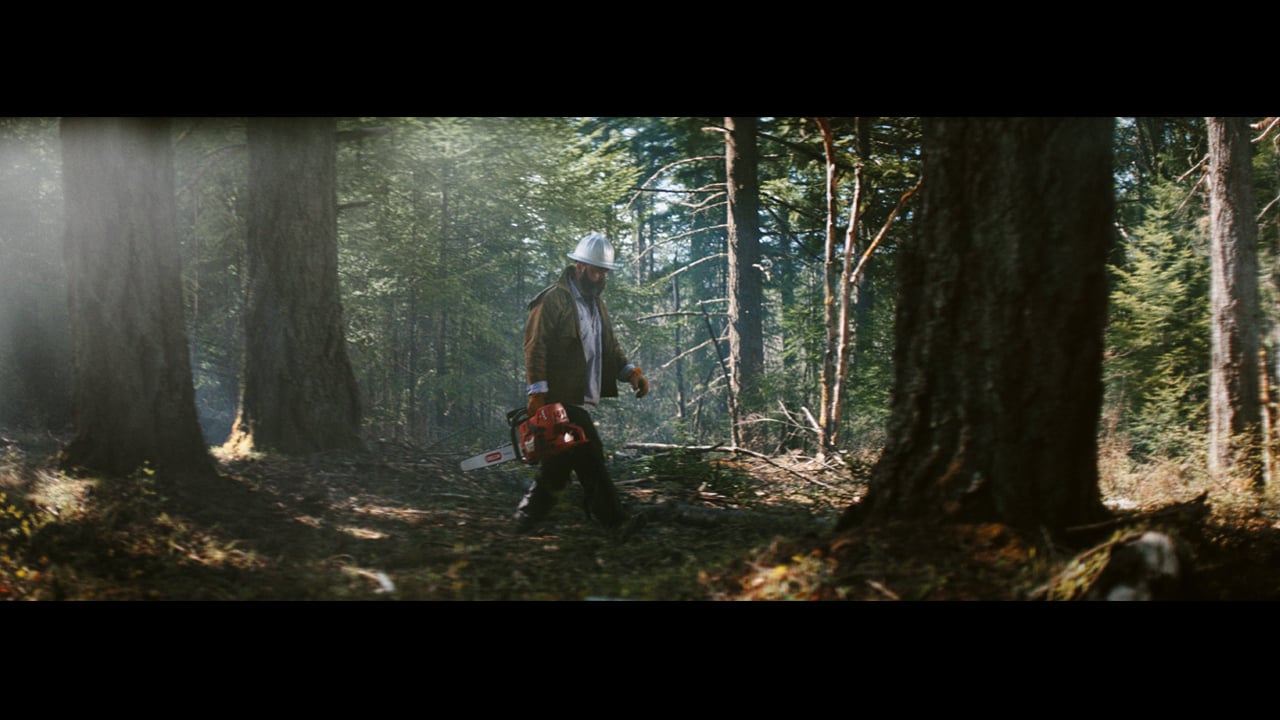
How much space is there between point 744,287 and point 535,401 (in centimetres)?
381

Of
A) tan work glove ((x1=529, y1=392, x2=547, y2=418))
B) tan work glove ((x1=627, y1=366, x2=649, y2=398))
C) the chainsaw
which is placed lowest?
the chainsaw

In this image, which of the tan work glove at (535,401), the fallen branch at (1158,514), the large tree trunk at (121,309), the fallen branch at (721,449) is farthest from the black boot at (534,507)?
the fallen branch at (1158,514)

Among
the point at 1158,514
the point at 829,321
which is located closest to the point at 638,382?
the point at 829,321

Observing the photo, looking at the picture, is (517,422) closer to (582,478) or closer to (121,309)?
(582,478)

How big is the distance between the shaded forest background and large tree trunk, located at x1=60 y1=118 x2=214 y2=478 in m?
0.26

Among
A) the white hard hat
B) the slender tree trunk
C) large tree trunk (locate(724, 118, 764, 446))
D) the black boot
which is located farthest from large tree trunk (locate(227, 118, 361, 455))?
the slender tree trunk

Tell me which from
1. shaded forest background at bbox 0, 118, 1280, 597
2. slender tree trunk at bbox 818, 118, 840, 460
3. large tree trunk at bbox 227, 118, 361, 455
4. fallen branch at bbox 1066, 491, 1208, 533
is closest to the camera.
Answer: fallen branch at bbox 1066, 491, 1208, 533

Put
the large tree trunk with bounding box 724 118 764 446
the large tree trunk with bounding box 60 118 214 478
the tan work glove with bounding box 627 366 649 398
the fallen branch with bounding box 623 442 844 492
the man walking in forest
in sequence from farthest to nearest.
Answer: the large tree trunk with bounding box 724 118 764 446, the fallen branch with bounding box 623 442 844 492, the tan work glove with bounding box 627 366 649 398, the man walking in forest, the large tree trunk with bounding box 60 118 214 478

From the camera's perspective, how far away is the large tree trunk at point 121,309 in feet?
15.4

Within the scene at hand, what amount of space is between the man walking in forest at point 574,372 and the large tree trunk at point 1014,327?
6.95ft

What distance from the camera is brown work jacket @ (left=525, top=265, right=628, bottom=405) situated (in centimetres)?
479

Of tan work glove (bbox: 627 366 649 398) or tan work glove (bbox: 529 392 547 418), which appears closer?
tan work glove (bbox: 529 392 547 418)

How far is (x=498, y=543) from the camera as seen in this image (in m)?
4.65

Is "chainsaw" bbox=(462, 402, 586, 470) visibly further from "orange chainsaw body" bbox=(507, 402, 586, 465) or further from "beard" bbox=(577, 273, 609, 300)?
"beard" bbox=(577, 273, 609, 300)
